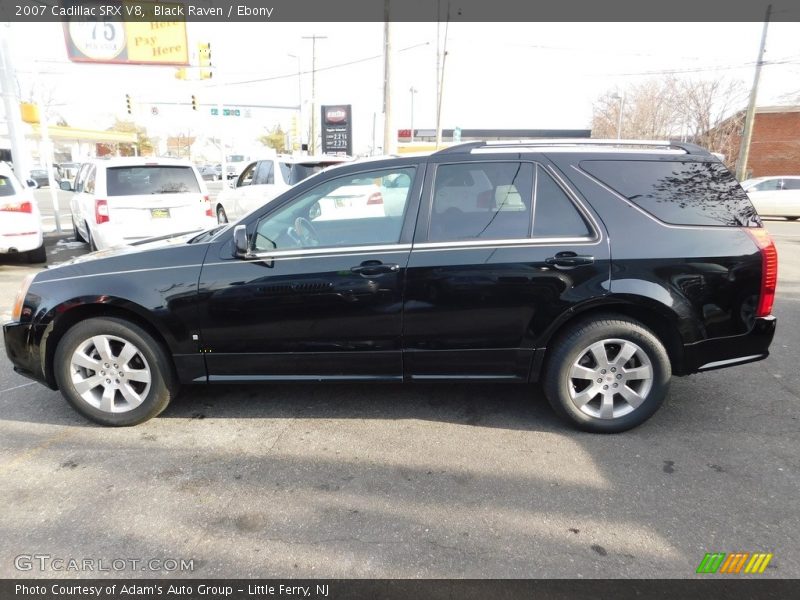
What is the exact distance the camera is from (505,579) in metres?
2.24

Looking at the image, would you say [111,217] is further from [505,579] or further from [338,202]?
[505,579]

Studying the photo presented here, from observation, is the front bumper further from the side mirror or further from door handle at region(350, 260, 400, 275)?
door handle at region(350, 260, 400, 275)

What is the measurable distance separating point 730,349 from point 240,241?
3.20m

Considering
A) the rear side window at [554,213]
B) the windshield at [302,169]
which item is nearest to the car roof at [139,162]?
the windshield at [302,169]

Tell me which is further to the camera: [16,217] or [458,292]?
[16,217]

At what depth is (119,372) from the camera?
3461mm

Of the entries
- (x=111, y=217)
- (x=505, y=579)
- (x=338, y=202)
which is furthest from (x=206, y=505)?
(x=111, y=217)

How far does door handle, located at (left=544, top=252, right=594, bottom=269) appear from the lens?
10.6ft

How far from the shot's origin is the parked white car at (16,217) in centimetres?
783

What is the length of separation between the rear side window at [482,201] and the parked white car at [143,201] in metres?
5.28

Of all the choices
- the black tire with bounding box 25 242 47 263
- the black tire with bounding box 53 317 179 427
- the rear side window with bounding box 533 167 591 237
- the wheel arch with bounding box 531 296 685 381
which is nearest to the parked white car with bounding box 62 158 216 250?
the black tire with bounding box 25 242 47 263

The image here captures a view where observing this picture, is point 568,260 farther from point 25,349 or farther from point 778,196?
point 778,196

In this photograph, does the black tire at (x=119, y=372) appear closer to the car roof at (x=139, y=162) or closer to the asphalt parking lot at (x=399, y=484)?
the asphalt parking lot at (x=399, y=484)

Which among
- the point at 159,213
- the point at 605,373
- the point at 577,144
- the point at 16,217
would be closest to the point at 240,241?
the point at 577,144
